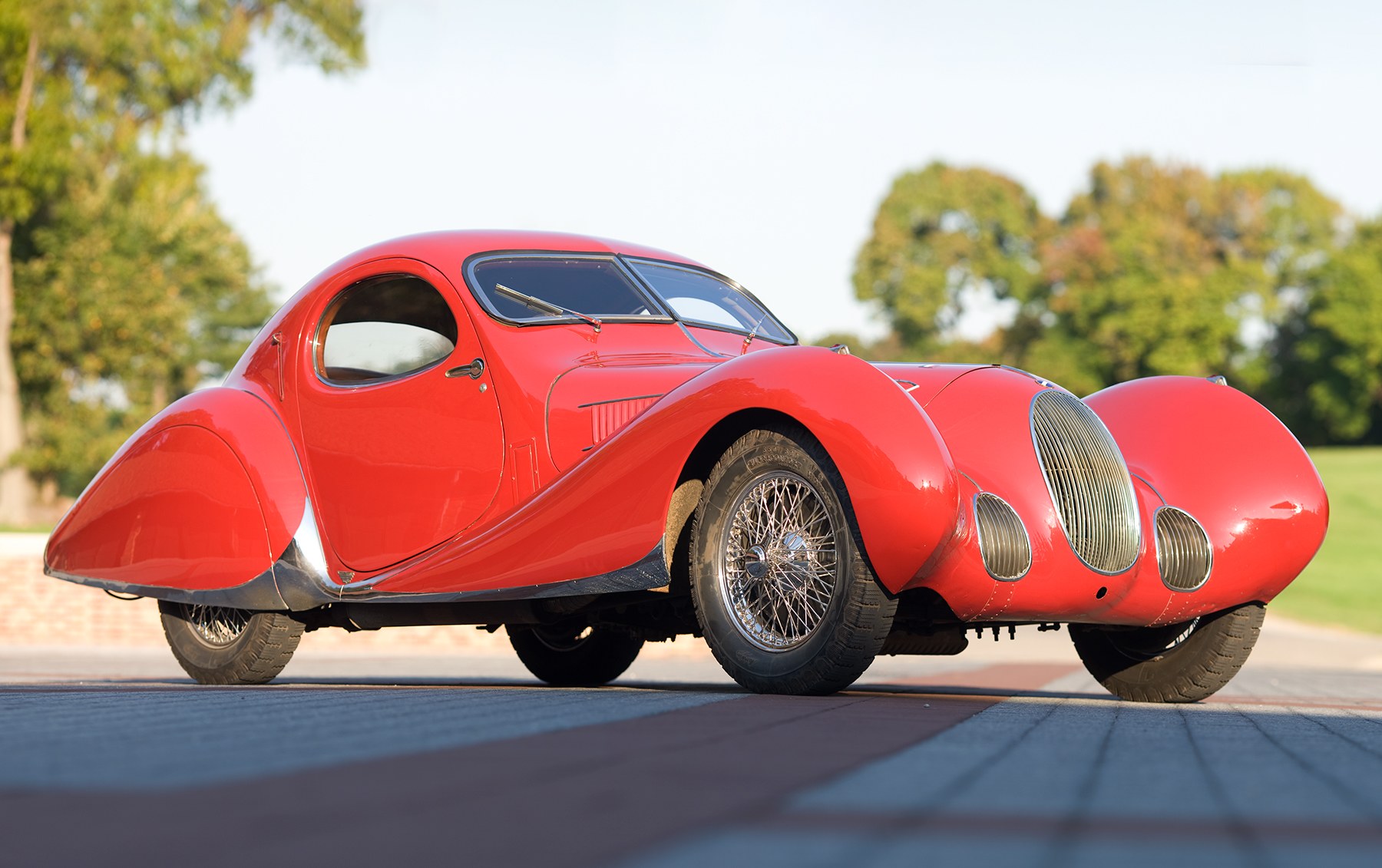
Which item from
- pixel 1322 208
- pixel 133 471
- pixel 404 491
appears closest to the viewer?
pixel 404 491

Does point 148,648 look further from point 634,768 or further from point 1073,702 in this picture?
point 634,768

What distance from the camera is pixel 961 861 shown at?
6.91 feet

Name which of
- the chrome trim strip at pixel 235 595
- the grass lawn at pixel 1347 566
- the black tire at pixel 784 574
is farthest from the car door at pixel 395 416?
the grass lawn at pixel 1347 566

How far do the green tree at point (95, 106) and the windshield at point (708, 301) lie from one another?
71.4 ft

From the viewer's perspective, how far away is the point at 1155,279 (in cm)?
5962

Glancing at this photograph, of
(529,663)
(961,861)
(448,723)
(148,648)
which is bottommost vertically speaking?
(148,648)

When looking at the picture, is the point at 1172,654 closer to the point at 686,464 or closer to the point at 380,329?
the point at 686,464

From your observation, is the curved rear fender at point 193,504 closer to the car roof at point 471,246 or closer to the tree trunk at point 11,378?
the car roof at point 471,246

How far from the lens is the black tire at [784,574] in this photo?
4945 mm

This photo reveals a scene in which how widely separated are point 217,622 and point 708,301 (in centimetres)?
317

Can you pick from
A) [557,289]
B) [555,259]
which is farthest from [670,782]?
[555,259]

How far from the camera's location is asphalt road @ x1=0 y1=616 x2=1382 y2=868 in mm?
2193

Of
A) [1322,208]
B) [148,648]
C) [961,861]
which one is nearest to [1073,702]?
[961,861]

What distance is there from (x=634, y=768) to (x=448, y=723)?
1.06 m
